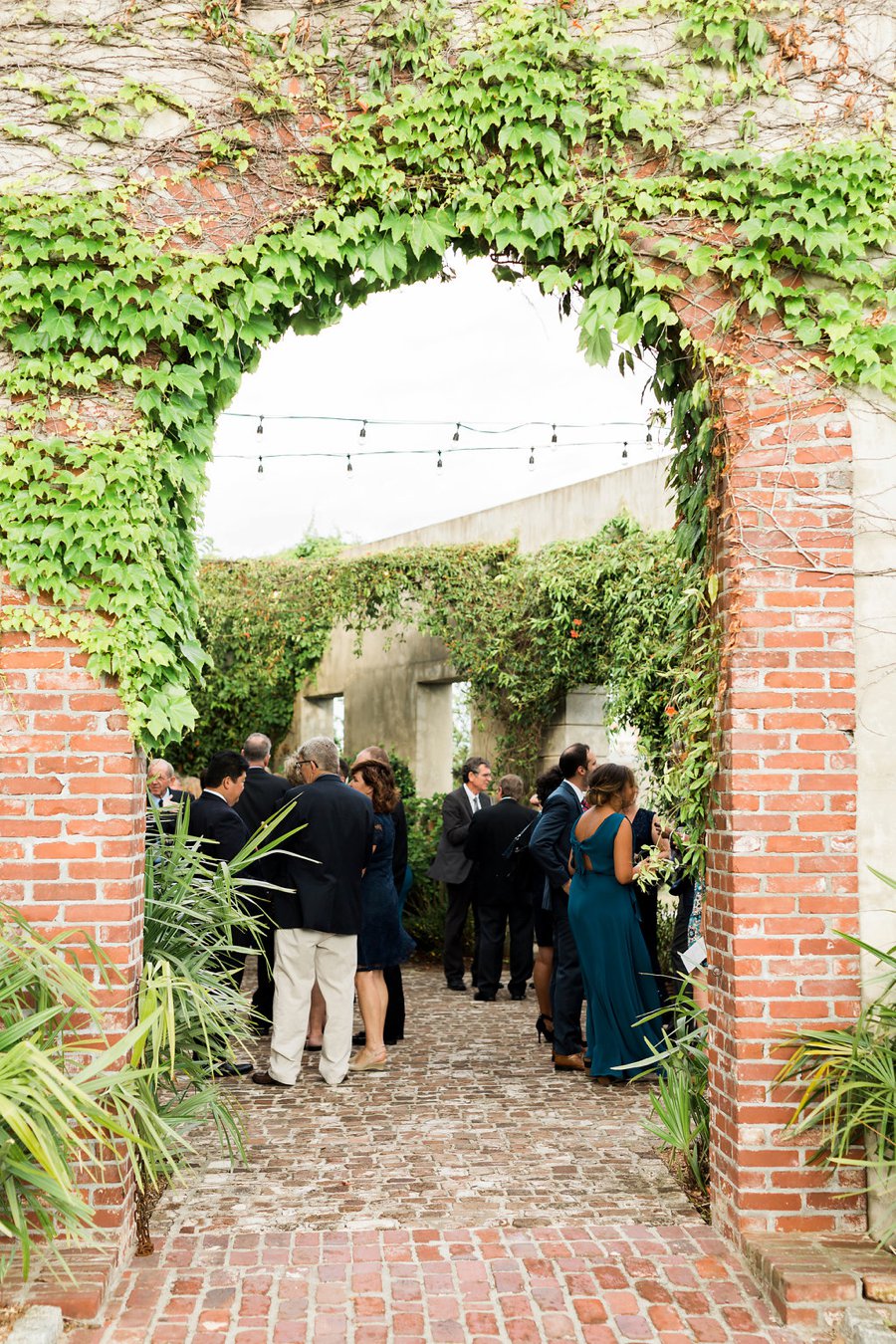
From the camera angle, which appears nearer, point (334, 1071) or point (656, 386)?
point (656, 386)

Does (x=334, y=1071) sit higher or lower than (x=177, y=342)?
lower

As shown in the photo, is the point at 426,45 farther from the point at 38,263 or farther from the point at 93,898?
the point at 93,898

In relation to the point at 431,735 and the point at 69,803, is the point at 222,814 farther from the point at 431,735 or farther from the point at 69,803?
the point at 431,735

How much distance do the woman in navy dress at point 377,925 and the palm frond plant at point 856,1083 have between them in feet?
11.5

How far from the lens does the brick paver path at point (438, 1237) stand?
12.8ft

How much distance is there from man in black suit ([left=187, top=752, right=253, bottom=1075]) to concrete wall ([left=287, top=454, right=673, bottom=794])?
457cm

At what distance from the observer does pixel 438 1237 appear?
459 cm

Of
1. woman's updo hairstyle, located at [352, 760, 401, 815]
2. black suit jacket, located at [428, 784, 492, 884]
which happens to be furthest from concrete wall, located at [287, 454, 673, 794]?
woman's updo hairstyle, located at [352, 760, 401, 815]

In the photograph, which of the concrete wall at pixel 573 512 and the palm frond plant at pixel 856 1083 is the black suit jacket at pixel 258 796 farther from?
the palm frond plant at pixel 856 1083

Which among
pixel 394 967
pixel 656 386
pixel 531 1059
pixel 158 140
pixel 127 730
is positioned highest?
pixel 158 140

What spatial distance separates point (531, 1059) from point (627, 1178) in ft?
7.83

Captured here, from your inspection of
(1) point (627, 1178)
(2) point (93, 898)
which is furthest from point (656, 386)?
(1) point (627, 1178)

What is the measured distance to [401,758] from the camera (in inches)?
581

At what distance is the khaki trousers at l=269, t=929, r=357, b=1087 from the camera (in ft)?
23.2
